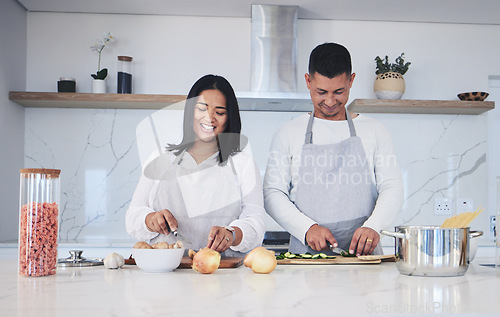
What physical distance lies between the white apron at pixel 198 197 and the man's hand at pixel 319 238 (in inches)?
10.3

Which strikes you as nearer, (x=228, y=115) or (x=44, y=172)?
(x=44, y=172)

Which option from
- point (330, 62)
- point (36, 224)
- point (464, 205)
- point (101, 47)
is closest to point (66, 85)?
point (101, 47)

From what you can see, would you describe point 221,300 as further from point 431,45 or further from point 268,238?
point 431,45

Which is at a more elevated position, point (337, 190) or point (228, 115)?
point (228, 115)

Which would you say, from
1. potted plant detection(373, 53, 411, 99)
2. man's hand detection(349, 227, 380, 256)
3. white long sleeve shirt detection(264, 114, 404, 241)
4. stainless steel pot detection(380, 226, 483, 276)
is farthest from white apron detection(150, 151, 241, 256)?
potted plant detection(373, 53, 411, 99)

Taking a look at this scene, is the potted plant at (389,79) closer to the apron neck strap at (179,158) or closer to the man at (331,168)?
the man at (331,168)

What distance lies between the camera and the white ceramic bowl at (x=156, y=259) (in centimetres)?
129

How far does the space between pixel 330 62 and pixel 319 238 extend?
646 mm

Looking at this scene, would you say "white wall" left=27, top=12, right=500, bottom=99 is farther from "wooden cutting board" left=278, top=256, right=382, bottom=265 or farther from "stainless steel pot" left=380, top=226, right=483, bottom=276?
"stainless steel pot" left=380, top=226, right=483, bottom=276

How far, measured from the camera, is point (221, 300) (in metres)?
0.96

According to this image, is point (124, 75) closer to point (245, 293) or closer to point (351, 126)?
point (351, 126)

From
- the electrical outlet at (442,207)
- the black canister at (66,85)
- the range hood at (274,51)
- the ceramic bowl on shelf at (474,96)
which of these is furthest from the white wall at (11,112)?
the ceramic bowl on shelf at (474,96)

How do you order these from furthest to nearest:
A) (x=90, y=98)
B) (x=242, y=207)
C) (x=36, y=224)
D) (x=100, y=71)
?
(x=100, y=71) < (x=90, y=98) < (x=242, y=207) < (x=36, y=224)

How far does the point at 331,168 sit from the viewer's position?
6.57 ft
